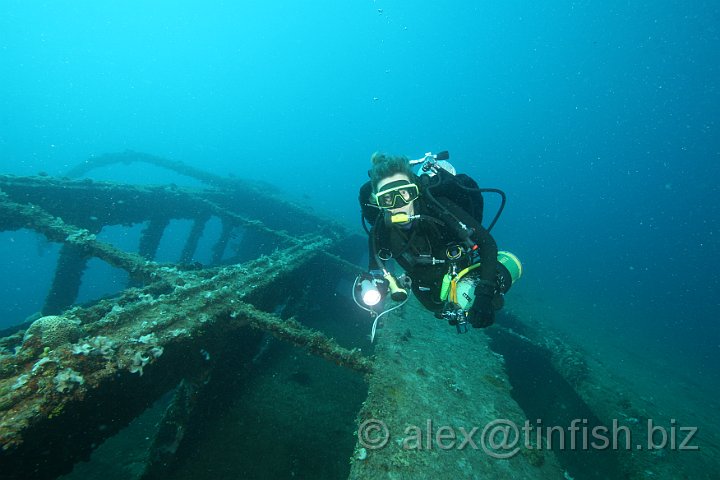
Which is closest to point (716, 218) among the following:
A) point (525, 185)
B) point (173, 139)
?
point (525, 185)

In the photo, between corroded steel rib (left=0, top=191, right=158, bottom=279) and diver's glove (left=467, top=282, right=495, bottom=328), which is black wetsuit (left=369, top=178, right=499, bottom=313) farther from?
corroded steel rib (left=0, top=191, right=158, bottom=279)

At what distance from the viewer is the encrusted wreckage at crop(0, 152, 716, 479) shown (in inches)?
83.6

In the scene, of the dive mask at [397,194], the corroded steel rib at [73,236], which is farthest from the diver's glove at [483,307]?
the corroded steel rib at [73,236]

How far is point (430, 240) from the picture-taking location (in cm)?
392

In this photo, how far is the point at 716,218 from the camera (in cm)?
14562

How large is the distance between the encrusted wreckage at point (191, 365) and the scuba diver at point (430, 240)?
2.38 ft

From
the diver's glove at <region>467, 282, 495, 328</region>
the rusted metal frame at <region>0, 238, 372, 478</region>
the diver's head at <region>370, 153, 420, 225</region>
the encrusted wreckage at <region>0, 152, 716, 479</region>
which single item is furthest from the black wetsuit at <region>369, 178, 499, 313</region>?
the rusted metal frame at <region>0, 238, 372, 478</region>

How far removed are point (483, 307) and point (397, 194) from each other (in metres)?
1.54

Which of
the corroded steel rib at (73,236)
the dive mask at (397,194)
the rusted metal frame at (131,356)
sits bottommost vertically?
the corroded steel rib at (73,236)

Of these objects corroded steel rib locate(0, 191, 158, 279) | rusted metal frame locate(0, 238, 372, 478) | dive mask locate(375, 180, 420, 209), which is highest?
dive mask locate(375, 180, 420, 209)

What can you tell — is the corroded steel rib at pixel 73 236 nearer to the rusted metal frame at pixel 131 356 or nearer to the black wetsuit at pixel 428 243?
the rusted metal frame at pixel 131 356

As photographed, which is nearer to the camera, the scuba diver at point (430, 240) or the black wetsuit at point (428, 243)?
the scuba diver at point (430, 240)

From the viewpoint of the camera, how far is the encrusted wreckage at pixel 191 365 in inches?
83.6

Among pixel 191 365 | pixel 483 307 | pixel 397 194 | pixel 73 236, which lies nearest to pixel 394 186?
pixel 397 194
